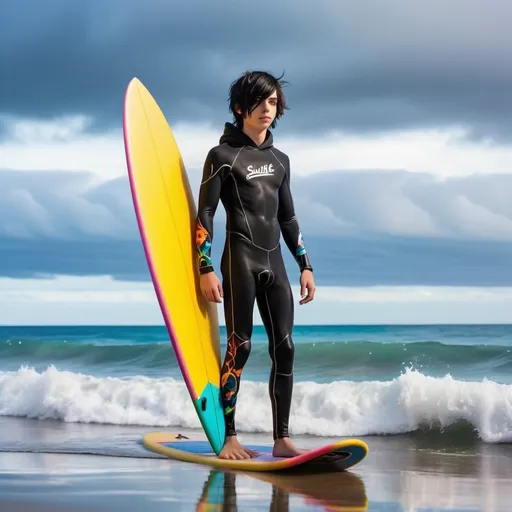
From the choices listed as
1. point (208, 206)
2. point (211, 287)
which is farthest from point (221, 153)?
point (211, 287)

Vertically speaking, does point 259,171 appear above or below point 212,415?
above

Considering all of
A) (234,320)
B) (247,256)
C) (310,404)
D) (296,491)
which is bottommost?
(296,491)

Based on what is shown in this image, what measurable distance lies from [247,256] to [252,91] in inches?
35.9

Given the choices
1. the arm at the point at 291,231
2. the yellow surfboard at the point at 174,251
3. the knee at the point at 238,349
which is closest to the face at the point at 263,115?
the arm at the point at 291,231

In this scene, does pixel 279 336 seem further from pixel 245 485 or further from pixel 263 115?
pixel 263 115

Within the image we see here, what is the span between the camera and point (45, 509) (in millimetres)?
3898

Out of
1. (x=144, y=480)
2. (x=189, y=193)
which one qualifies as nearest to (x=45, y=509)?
(x=144, y=480)

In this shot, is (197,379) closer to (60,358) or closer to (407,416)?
(407,416)

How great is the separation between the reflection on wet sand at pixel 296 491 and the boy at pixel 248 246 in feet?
1.14

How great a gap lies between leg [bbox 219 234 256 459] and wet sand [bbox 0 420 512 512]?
0.32 metres

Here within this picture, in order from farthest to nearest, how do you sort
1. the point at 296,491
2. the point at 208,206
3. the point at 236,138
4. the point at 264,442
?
the point at 264,442 → the point at 236,138 → the point at 208,206 → the point at 296,491

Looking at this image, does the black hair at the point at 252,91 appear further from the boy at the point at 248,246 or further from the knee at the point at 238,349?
the knee at the point at 238,349

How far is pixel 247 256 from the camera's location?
16.7ft

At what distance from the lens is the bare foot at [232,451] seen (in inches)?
205
